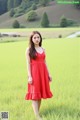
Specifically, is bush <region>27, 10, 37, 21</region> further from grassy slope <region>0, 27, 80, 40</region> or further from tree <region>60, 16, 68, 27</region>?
tree <region>60, 16, 68, 27</region>

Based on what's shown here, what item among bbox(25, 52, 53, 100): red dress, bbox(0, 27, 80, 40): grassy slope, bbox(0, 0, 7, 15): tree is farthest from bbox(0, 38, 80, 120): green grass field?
bbox(0, 0, 7, 15): tree

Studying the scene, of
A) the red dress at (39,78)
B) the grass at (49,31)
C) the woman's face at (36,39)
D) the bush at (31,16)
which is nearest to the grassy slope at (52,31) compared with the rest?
the grass at (49,31)

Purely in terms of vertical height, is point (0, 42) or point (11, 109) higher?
point (0, 42)

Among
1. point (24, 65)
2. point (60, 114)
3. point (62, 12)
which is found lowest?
point (60, 114)

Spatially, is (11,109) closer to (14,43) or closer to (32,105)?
(32,105)

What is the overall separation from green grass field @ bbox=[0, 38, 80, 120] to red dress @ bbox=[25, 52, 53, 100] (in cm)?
28

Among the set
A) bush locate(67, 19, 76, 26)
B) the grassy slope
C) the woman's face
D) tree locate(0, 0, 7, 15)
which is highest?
tree locate(0, 0, 7, 15)

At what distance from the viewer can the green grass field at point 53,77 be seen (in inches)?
308

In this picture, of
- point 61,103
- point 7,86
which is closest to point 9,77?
point 7,86

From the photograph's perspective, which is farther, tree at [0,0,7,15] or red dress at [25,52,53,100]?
tree at [0,0,7,15]

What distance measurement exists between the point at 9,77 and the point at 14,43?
369mm

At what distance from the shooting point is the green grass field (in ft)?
25.7

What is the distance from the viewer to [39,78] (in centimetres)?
759

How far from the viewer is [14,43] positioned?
7.98 m
